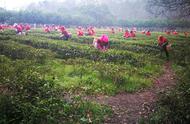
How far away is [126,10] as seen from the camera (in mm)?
154500

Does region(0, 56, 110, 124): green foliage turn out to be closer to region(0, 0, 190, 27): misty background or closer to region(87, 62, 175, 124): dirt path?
region(87, 62, 175, 124): dirt path

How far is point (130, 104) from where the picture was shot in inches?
569

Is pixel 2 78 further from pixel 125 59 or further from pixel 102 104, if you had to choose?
pixel 125 59

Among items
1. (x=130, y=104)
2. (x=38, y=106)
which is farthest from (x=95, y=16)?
(x=38, y=106)

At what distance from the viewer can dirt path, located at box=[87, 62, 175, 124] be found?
41.0 feet

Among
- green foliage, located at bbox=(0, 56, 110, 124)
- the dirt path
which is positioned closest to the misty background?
the dirt path

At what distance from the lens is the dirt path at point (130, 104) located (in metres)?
12.5

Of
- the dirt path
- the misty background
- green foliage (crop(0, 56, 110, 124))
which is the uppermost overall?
the misty background

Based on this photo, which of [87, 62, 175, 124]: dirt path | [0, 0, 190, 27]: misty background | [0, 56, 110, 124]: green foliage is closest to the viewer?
[0, 56, 110, 124]: green foliage

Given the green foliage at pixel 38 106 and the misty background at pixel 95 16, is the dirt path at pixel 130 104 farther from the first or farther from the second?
the misty background at pixel 95 16

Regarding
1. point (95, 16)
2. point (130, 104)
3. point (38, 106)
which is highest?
point (95, 16)

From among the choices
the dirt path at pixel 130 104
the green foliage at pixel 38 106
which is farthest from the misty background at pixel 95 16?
the green foliage at pixel 38 106

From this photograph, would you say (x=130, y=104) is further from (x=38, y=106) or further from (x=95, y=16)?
(x=95, y=16)

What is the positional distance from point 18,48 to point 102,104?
491 inches
